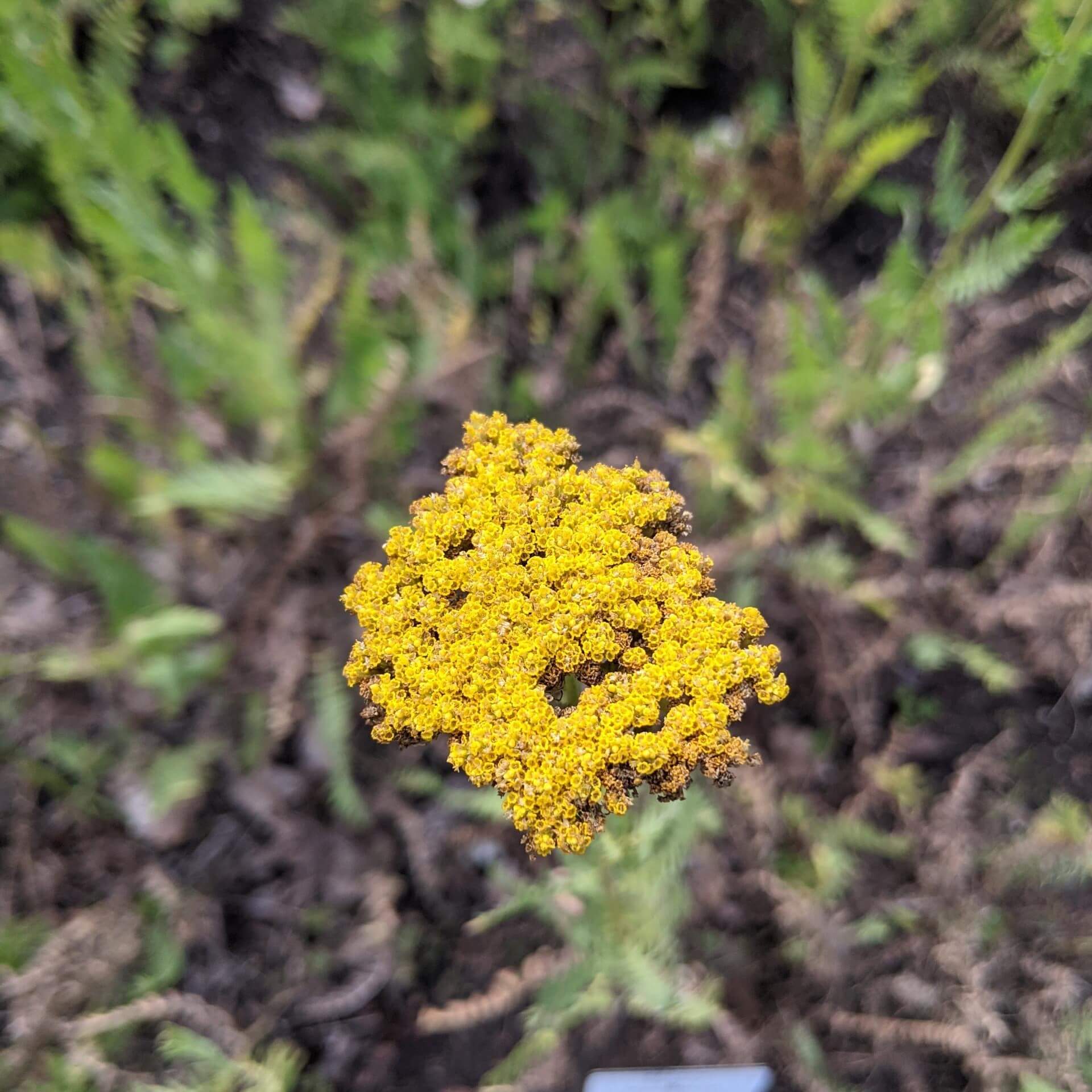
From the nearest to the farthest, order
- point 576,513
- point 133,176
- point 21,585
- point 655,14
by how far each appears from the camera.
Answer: point 576,513 → point 133,176 → point 21,585 → point 655,14

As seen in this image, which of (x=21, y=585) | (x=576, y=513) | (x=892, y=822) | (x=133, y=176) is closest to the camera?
(x=576, y=513)

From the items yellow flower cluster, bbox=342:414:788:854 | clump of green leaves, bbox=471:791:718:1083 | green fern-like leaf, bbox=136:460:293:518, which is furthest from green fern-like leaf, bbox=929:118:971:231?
green fern-like leaf, bbox=136:460:293:518

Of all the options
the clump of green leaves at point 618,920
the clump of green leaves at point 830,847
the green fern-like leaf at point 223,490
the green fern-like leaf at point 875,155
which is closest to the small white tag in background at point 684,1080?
the clump of green leaves at point 618,920

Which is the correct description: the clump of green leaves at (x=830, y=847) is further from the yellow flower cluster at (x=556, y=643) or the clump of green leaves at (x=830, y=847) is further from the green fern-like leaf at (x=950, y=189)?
the green fern-like leaf at (x=950, y=189)

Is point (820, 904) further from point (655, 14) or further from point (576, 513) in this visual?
point (655, 14)

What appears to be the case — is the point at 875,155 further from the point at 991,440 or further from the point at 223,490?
the point at 223,490

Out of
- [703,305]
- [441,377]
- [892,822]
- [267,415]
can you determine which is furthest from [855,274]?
[267,415]
